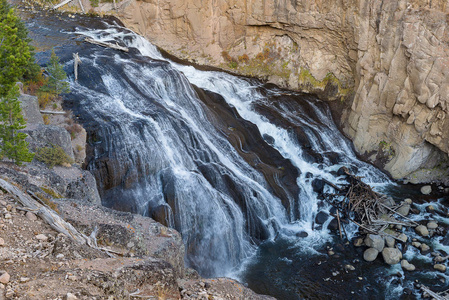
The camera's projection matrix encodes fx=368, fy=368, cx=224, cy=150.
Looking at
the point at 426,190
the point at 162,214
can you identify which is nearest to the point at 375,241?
the point at 426,190

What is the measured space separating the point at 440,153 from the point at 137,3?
78.5 ft

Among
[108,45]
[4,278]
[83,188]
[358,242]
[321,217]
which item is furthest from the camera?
[108,45]

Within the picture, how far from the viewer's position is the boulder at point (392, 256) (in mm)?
16531

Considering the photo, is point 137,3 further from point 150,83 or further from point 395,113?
point 395,113

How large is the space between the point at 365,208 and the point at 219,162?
783 centimetres

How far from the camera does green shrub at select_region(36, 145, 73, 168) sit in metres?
14.1

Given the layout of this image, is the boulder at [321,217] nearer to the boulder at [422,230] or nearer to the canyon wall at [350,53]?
the boulder at [422,230]

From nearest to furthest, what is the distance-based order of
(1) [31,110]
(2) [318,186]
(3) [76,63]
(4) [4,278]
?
(4) [4,278] → (1) [31,110] → (2) [318,186] → (3) [76,63]

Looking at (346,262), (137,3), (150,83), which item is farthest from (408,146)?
(137,3)

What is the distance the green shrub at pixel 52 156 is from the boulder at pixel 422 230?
1668cm

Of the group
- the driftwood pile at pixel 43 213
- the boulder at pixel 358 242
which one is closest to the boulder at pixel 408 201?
the boulder at pixel 358 242

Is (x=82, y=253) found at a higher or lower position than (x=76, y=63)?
lower

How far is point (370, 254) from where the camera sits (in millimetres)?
16859

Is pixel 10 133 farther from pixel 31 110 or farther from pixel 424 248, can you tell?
pixel 424 248
